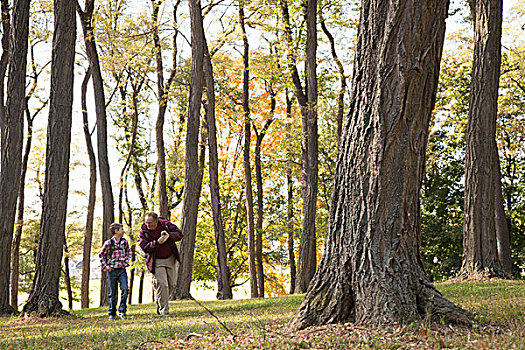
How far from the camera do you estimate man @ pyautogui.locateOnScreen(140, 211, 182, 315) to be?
1008 cm

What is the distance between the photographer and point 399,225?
577 centimetres

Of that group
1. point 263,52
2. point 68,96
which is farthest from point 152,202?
point 68,96

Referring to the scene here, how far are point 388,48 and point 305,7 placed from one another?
13.3 metres

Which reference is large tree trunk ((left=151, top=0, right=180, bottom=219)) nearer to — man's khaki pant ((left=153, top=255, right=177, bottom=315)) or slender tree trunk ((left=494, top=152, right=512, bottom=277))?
man's khaki pant ((left=153, top=255, right=177, bottom=315))

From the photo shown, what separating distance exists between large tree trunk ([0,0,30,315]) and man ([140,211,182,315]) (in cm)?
453

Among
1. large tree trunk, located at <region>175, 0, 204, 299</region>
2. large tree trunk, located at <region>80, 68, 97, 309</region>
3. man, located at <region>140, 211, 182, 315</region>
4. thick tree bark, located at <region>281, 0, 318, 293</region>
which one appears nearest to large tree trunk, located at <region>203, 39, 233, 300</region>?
large tree trunk, located at <region>175, 0, 204, 299</region>

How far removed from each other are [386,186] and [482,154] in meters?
8.18

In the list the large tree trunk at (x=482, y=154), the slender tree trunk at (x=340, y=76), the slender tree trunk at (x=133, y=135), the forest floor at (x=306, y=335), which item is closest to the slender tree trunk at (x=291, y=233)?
the slender tree trunk at (x=340, y=76)

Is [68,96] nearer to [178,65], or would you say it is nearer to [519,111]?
[178,65]

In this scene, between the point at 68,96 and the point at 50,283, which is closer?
the point at 50,283

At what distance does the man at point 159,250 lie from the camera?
397 inches

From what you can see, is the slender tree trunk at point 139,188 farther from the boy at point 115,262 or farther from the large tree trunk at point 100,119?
the boy at point 115,262

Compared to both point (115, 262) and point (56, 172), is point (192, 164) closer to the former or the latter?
→ point (56, 172)

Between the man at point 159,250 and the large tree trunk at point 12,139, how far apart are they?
4.53 metres
